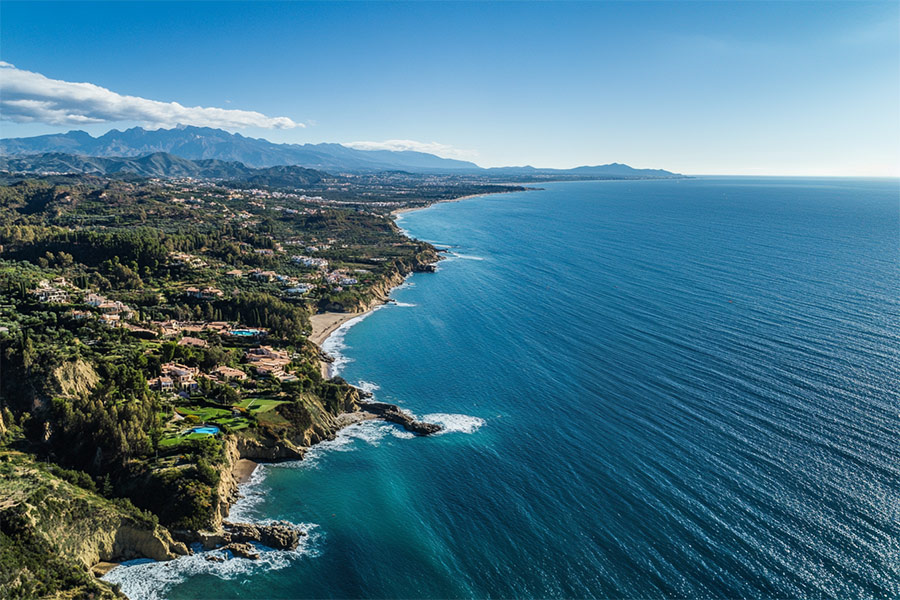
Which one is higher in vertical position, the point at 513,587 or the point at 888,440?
the point at 888,440

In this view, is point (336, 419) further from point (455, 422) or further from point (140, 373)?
point (140, 373)

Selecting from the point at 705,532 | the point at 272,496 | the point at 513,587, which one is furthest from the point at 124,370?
the point at 705,532

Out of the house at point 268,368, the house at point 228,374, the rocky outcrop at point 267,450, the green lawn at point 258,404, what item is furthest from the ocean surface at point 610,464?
the house at point 228,374

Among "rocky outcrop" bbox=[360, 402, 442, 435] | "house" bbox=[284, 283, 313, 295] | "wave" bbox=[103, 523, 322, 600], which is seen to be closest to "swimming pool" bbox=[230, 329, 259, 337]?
"house" bbox=[284, 283, 313, 295]

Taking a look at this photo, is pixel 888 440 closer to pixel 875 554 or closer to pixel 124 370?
pixel 875 554

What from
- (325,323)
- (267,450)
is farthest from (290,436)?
(325,323)
